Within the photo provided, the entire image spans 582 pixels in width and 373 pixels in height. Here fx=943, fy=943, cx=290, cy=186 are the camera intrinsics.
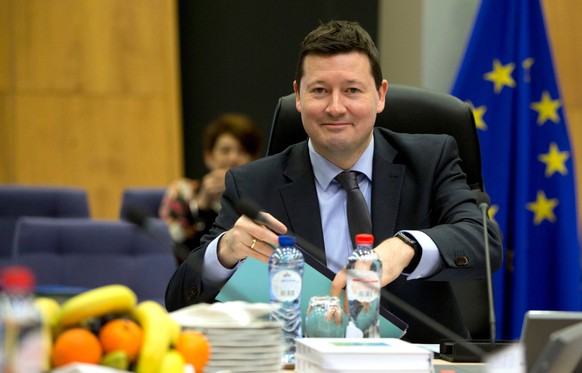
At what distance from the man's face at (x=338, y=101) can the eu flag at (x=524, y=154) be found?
1.90 meters

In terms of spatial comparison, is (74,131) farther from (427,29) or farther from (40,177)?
(427,29)

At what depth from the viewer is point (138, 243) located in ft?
13.0

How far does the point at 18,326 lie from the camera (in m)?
1.20

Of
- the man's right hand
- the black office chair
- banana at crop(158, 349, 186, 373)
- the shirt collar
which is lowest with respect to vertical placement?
banana at crop(158, 349, 186, 373)

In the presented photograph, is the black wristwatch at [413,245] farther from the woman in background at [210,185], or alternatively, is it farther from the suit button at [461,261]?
the woman in background at [210,185]

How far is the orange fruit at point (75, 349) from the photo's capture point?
1.35 metres

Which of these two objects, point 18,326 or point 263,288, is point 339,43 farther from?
point 18,326

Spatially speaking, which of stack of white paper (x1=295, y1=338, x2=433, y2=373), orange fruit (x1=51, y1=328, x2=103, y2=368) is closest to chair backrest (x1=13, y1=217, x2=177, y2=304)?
stack of white paper (x1=295, y1=338, x2=433, y2=373)

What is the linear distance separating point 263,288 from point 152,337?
78 cm

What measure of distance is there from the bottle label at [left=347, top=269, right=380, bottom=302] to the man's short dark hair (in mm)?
810

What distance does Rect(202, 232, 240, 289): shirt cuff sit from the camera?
90.2 inches

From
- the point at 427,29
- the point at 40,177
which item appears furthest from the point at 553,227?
the point at 40,177

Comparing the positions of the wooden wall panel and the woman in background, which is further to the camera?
the wooden wall panel

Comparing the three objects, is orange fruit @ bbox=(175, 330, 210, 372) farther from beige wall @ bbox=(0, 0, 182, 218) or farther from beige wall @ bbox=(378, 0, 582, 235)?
beige wall @ bbox=(0, 0, 182, 218)
